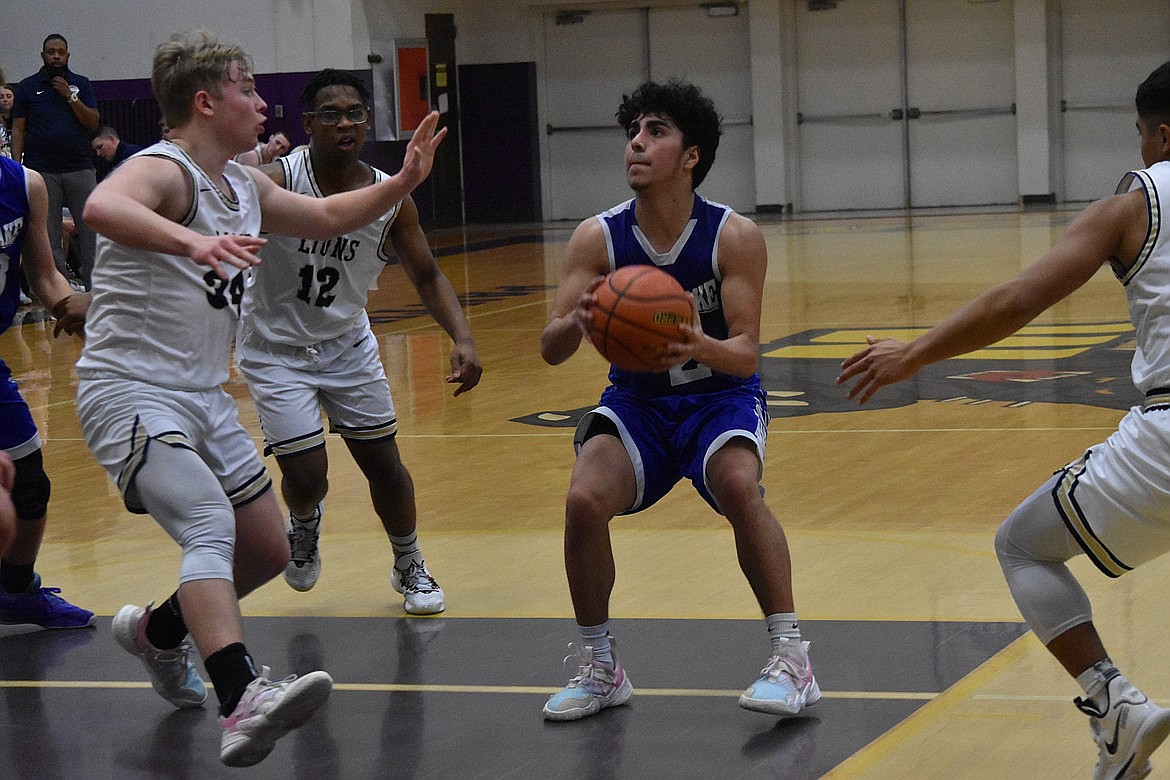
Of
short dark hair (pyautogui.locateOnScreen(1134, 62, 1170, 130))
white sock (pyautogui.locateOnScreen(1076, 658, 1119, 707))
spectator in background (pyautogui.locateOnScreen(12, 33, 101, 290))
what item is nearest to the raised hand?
short dark hair (pyautogui.locateOnScreen(1134, 62, 1170, 130))

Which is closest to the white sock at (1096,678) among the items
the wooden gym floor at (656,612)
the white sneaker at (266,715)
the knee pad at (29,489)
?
the wooden gym floor at (656,612)

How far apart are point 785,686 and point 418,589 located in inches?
65.7

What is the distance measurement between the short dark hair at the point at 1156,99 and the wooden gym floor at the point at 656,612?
4.71 feet

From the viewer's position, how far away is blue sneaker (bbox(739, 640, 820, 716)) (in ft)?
13.0

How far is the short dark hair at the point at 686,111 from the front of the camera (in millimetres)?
4457

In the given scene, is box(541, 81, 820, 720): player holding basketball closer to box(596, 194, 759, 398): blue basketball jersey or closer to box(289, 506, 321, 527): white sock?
box(596, 194, 759, 398): blue basketball jersey

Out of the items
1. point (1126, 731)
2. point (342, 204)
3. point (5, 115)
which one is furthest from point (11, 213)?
point (5, 115)

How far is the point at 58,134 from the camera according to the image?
14367 mm

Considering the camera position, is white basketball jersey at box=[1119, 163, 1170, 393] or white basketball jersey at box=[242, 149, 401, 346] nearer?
white basketball jersey at box=[1119, 163, 1170, 393]

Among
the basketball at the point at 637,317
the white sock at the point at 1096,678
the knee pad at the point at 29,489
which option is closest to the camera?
the white sock at the point at 1096,678

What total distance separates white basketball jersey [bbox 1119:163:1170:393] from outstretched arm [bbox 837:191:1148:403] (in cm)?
2

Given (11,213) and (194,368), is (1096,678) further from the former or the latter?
(11,213)

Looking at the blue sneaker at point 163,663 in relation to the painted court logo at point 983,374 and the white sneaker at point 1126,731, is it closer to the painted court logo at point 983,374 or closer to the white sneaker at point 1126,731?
the white sneaker at point 1126,731

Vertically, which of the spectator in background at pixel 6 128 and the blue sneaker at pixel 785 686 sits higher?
the spectator in background at pixel 6 128
